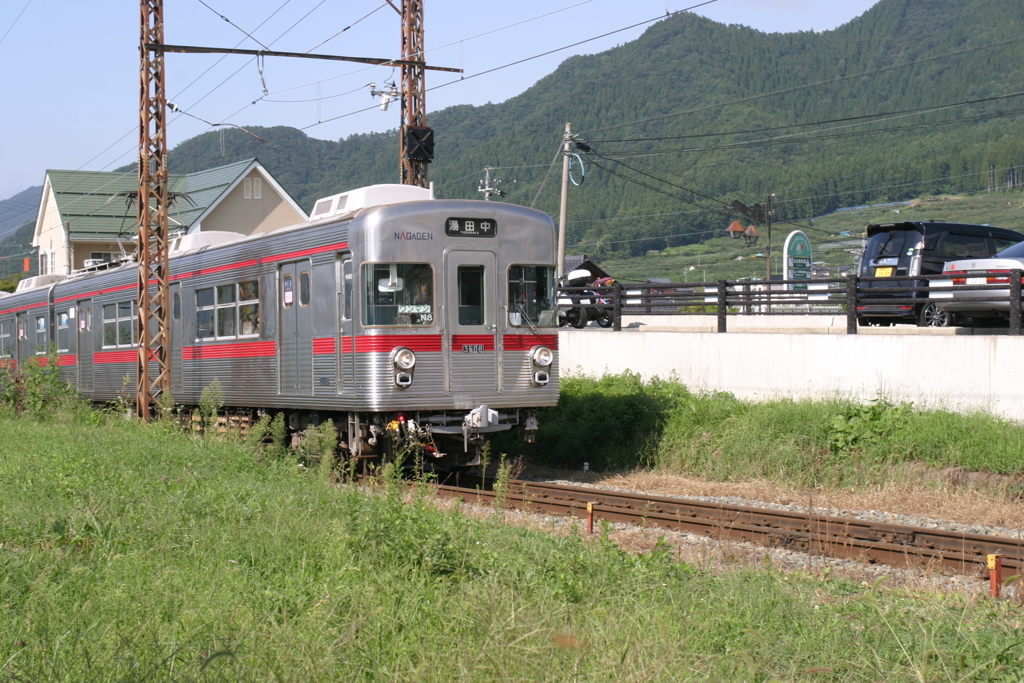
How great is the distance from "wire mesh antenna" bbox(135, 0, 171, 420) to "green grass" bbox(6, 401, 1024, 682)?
822cm

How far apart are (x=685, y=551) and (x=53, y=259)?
1788 inches

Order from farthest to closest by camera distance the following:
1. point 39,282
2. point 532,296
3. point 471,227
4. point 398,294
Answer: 1. point 39,282
2. point 532,296
3. point 471,227
4. point 398,294

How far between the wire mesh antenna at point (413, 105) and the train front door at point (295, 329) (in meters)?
7.17

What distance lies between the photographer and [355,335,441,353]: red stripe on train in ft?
37.4

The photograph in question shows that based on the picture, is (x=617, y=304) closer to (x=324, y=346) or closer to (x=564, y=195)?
(x=324, y=346)

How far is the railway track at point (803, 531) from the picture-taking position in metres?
7.69

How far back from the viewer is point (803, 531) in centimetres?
860

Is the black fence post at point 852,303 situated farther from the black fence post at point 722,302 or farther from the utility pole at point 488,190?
the utility pole at point 488,190

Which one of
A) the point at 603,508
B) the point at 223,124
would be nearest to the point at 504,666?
the point at 603,508

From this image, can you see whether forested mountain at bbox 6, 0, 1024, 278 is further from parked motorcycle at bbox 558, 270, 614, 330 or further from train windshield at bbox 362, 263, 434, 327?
train windshield at bbox 362, 263, 434, 327

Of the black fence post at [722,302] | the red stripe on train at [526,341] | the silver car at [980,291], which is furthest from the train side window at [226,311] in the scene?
the silver car at [980,291]

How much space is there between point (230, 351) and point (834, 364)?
28.9ft

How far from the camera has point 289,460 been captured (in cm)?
1023

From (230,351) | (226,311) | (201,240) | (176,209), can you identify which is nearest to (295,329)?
(230,351)
